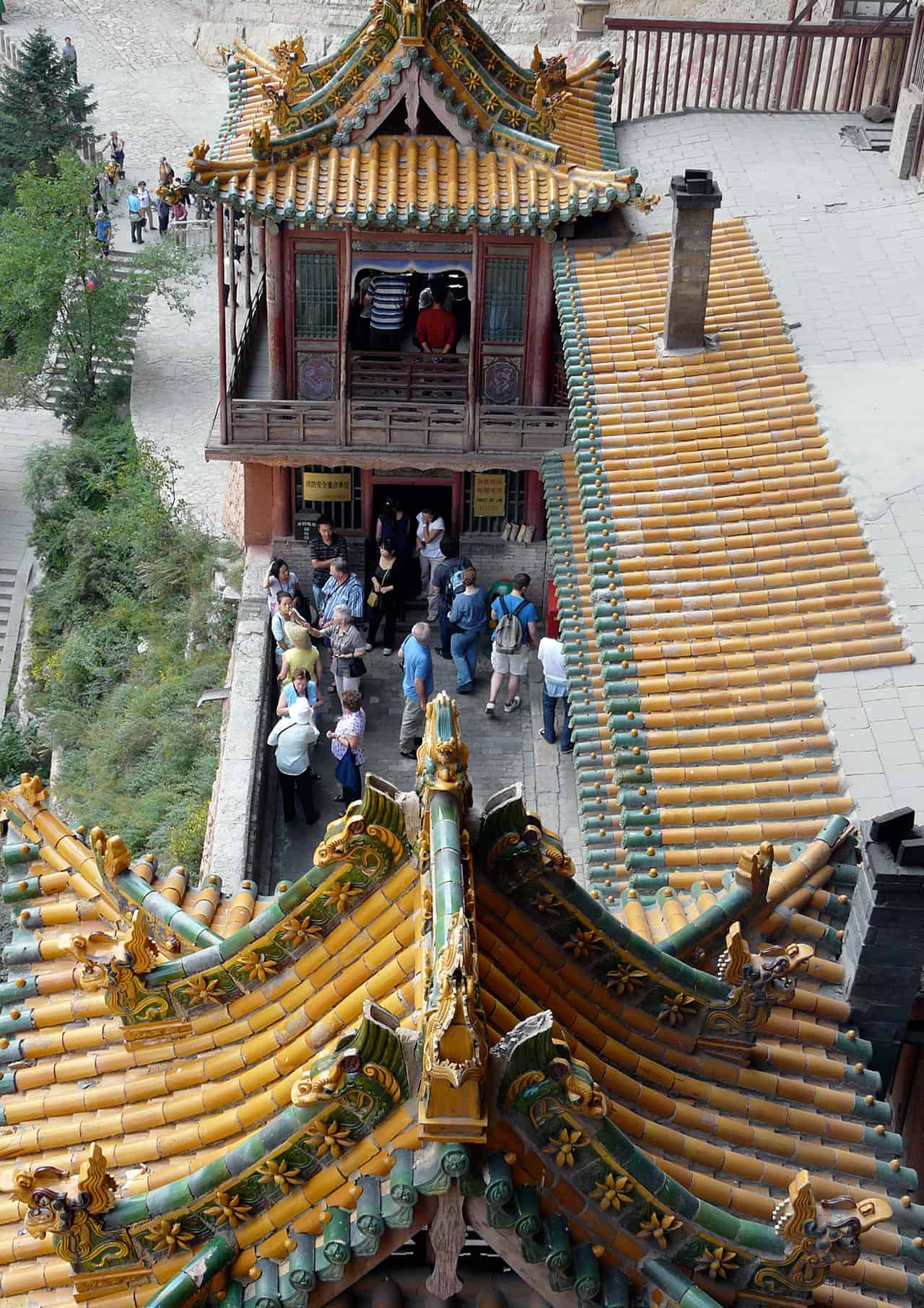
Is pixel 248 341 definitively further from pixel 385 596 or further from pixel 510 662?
pixel 510 662

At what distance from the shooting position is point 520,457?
916 inches

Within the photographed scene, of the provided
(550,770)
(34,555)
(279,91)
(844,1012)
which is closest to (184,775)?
(550,770)

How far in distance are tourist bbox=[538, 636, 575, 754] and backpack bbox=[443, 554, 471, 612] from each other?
1.78 metres

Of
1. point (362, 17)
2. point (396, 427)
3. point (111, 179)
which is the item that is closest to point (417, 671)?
point (396, 427)

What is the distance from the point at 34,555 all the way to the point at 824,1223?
95.1ft

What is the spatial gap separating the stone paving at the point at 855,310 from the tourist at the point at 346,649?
6.37m

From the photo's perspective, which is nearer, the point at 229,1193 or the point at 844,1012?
the point at 229,1193

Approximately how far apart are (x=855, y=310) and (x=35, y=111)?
2976cm

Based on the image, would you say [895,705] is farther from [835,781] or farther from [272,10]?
[272,10]

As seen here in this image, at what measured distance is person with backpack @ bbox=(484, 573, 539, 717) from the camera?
20797mm

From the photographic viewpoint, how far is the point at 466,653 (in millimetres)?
22281

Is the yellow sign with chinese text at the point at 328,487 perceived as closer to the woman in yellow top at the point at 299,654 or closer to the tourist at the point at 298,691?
the woman in yellow top at the point at 299,654

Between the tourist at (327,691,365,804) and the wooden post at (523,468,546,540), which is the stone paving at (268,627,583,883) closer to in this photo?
the tourist at (327,691,365,804)

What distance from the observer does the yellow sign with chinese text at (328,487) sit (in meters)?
24.5
